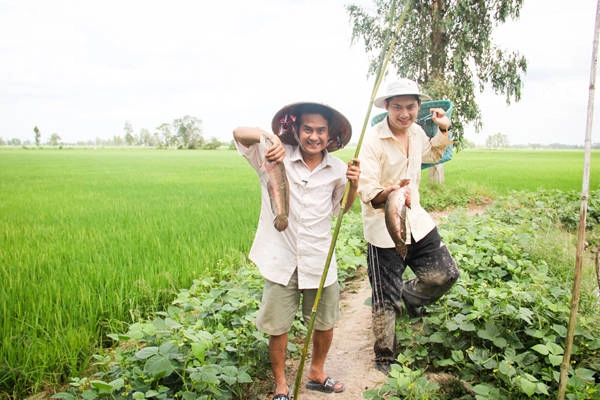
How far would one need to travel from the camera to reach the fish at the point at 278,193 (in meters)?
1.87

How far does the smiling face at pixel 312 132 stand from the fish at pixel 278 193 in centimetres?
34

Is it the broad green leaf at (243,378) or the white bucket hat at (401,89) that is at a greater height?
the white bucket hat at (401,89)

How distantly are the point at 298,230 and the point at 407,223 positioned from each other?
29.9 inches

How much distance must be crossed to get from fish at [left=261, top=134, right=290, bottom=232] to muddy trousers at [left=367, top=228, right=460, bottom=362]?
1.02 meters

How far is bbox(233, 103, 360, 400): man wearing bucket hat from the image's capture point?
221cm

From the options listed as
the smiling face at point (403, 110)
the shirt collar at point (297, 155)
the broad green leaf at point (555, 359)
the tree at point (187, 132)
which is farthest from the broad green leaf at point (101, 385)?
the tree at point (187, 132)

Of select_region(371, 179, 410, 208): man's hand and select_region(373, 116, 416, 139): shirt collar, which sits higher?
select_region(373, 116, 416, 139): shirt collar

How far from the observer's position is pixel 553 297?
9.88 feet

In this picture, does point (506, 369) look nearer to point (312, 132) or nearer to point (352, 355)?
point (352, 355)

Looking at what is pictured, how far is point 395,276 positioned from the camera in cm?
272

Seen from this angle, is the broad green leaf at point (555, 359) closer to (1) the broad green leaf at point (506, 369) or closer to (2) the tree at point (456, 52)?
(1) the broad green leaf at point (506, 369)

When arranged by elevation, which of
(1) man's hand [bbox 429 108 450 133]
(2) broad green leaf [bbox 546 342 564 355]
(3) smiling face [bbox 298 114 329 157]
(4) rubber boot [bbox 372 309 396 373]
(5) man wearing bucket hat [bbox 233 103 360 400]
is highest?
(1) man's hand [bbox 429 108 450 133]

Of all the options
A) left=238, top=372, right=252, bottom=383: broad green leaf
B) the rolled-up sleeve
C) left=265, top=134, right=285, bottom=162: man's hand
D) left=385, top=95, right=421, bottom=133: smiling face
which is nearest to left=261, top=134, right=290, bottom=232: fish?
left=265, top=134, right=285, bottom=162: man's hand

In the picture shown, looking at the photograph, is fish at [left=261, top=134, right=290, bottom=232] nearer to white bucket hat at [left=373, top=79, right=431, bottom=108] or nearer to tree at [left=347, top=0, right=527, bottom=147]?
white bucket hat at [left=373, top=79, right=431, bottom=108]
